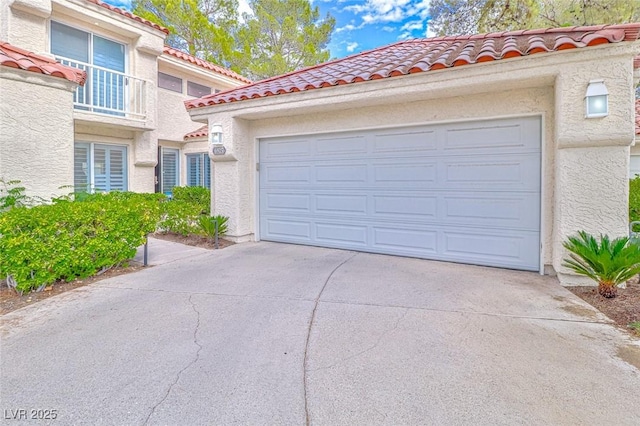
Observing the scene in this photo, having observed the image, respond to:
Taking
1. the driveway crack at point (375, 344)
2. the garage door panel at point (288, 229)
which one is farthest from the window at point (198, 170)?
the driveway crack at point (375, 344)

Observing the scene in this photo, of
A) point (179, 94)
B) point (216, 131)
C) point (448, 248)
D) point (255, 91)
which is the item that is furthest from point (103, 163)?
point (448, 248)

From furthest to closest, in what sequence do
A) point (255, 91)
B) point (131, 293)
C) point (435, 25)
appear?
point (435, 25)
point (255, 91)
point (131, 293)

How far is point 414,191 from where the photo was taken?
7.29 meters

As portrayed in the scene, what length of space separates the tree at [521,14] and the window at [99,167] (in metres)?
15.3

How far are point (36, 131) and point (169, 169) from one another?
8727 millimetres

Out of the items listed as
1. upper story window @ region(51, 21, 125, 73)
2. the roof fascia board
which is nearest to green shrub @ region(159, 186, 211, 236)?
the roof fascia board

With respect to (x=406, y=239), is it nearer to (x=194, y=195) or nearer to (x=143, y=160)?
(x=194, y=195)

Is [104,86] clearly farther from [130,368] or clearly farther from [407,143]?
[130,368]

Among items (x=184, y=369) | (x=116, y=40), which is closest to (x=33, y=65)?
(x=184, y=369)

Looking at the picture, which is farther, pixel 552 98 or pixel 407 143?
pixel 407 143

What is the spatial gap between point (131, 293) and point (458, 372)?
460 cm

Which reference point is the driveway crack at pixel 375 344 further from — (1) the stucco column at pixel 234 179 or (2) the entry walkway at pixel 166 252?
(1) the stucco column at pixel 234 179

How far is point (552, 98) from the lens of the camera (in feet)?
19.5

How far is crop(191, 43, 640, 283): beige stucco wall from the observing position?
16.9 feet
